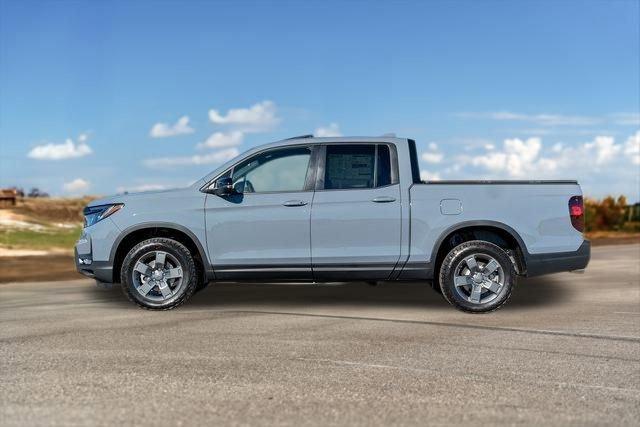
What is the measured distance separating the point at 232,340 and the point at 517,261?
3819 millimetres

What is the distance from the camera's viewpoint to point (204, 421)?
4047 millimetres

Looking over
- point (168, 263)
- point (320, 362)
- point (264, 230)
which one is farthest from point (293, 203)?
point (320, 362)

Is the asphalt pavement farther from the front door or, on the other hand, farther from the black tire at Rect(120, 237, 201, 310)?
the front door

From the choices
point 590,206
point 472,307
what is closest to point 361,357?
point 472,307

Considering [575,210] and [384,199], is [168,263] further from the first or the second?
[575,210]

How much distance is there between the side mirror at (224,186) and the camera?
26.8ft

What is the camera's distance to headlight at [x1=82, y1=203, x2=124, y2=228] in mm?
8648

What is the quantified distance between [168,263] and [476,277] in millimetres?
3627

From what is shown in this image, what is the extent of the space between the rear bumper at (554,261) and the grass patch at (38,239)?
19021 mm

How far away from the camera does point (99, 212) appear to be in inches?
344

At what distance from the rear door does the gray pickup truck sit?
1 centimetres

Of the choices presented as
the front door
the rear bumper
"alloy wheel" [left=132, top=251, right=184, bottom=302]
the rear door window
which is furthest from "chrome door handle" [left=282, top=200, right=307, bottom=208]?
the rear bumper

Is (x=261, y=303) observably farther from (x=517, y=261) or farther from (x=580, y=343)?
(x=580, y=343)

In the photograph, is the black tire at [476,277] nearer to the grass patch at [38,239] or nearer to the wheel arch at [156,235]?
the wheel arch at [156,235]
